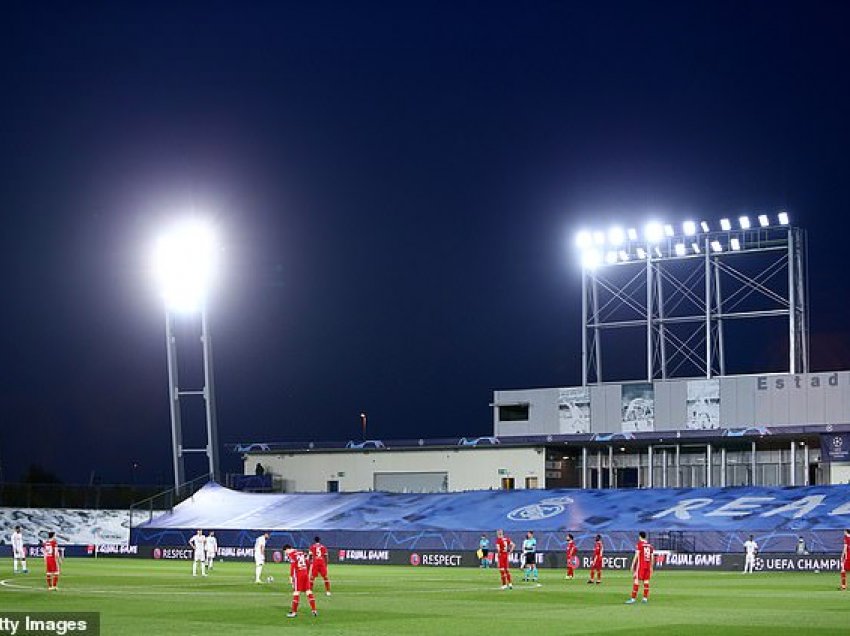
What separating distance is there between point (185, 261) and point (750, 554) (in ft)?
140

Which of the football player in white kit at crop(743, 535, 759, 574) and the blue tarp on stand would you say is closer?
the football player in white kit at crop(743, 535, 759, 574)

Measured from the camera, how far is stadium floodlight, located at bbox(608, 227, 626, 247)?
295ft

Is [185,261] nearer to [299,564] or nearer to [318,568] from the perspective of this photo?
[318,568]

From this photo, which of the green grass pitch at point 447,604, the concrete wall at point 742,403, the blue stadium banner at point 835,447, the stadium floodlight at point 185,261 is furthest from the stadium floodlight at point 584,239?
the green grass pitch at point 447,604

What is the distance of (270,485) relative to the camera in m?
104

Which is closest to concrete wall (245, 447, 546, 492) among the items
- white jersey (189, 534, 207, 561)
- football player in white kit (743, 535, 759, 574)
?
football player in white kit (743, 535, 759, 574)

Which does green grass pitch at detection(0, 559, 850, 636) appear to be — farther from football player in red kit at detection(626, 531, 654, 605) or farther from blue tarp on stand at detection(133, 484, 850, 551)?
blue tarp on stand at detection(133, 484, 850, 551)

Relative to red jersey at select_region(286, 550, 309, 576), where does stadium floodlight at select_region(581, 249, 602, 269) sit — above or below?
above

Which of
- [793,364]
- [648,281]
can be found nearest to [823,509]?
[793,364]

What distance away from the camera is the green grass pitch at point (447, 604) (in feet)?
105

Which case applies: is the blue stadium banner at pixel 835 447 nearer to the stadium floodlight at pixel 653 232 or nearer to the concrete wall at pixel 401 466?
the stadium floodlight at pixel 653 232

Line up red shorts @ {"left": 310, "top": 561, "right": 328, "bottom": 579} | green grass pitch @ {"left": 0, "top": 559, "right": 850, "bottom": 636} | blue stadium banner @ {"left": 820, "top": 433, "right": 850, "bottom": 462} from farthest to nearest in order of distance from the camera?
blue stadium banner @ {"left": 820, "top": 433, "right": 850, "bottom": 462}, red shorts @ {"left": 310, "top": 561, "right": 328, "bottom": 579}, green grass pitch @ {"left": 0, "top": 559, "right": 850, "bottom": 636}

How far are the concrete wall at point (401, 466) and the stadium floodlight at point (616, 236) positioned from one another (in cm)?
1558

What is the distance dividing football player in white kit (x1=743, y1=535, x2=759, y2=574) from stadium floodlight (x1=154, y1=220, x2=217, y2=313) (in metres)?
40.2
